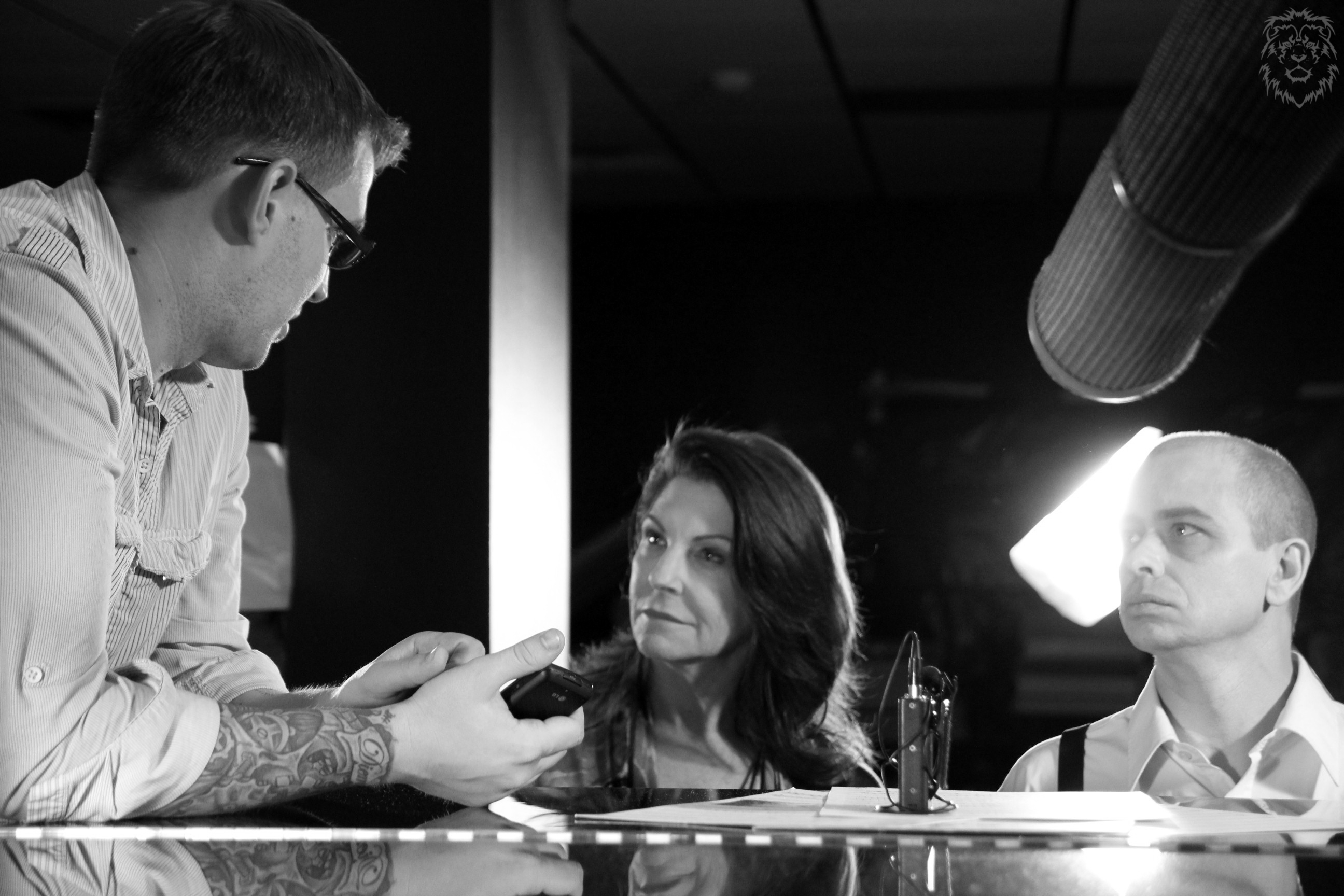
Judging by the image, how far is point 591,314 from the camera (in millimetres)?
4891

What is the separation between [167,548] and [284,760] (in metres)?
0.36

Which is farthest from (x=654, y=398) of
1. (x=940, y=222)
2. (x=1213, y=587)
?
(x=1213, y=587)

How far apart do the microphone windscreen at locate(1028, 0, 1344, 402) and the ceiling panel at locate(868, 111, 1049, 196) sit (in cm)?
130

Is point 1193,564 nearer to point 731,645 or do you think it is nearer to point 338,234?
point 731,645

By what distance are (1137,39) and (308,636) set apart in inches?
87.6

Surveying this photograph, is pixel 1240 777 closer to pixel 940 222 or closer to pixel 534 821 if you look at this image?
pixel 534 821

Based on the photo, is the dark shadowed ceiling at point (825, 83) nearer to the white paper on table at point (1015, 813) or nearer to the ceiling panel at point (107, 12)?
the ceiling panel at point (107, 12)

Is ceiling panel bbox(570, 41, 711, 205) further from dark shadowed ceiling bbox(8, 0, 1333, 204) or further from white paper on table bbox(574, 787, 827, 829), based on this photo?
white paper on table bbox(574, 787, 827, 829)

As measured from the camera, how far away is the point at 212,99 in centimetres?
116

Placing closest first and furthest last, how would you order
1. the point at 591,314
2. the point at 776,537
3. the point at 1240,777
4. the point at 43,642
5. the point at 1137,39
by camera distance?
the point at 43,642
the point at 1240,777
the point at 776,537
the point at 1137,39
the point at 591,314

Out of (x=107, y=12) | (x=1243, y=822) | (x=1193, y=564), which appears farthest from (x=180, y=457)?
(x=107, y=12)

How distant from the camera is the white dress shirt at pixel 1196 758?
1.42 metres

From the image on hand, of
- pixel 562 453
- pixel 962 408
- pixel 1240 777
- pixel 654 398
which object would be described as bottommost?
pixel 1240 777

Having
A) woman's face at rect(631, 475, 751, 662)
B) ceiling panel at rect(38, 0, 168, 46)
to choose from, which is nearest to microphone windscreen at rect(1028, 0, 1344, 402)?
woman's face at rect(631, 475, 751, 662)
